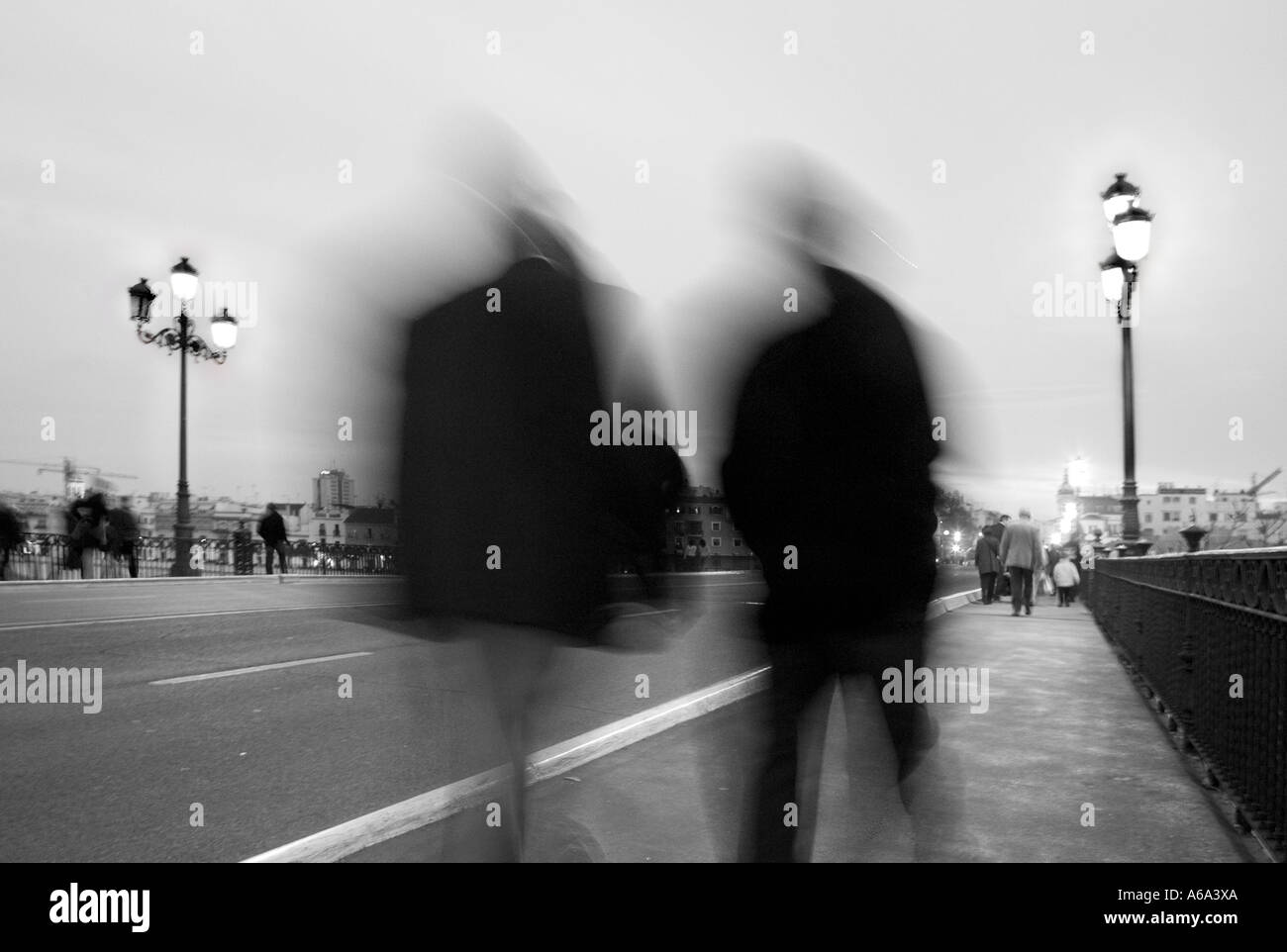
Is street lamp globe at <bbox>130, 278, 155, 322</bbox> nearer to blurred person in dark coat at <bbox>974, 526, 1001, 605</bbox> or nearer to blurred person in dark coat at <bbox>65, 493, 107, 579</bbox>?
blurred person in dark coat at <bbox>65, 493, 107, 579</bbox>

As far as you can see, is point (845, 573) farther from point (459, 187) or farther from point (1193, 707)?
point (1193, 707)

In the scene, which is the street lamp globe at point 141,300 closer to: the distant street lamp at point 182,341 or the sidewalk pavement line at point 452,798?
the distant street lamp at point 182,341

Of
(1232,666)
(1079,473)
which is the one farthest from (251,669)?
(1079,473)

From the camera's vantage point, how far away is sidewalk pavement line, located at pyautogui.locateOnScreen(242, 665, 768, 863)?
303 centimetres

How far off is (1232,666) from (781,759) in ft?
8.01

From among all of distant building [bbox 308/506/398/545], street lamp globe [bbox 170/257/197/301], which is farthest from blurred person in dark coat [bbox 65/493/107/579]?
distant building [bbox 308/506/398/545]

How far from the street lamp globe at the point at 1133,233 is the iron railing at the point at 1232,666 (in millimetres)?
4064

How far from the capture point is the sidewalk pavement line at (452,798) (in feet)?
9.78

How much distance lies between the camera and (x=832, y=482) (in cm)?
227

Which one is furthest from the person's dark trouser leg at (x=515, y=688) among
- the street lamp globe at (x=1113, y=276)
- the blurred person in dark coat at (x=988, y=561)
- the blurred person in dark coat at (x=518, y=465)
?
the blurred person in dark coat at (x=988, y=561)

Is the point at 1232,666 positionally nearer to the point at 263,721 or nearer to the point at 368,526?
the point at 368,526

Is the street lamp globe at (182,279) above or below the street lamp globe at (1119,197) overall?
above

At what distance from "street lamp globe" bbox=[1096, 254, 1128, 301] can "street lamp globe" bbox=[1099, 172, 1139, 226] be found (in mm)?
604
